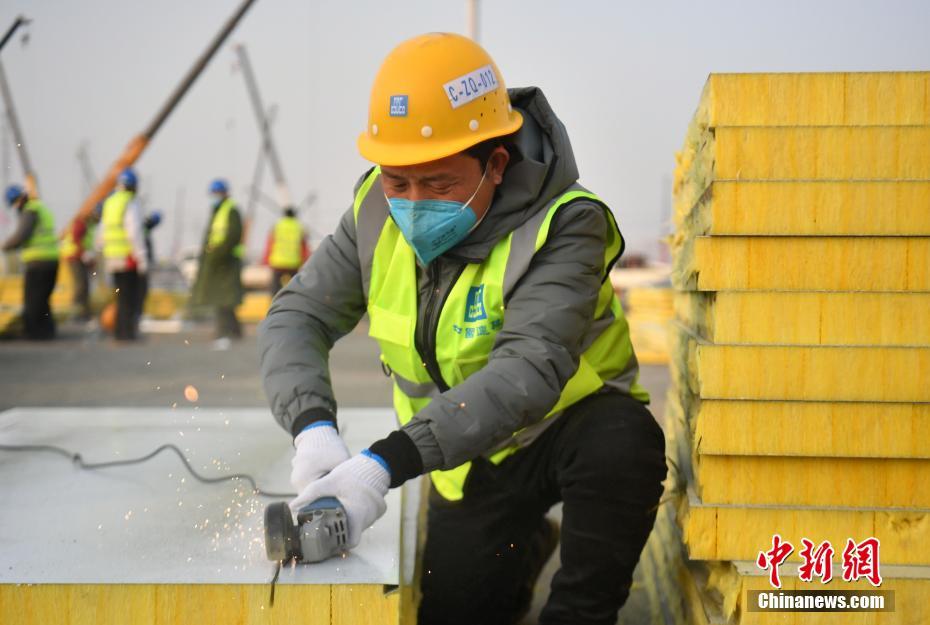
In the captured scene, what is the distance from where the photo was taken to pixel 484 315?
2566 millimetres

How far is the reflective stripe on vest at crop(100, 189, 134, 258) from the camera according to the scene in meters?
11.2

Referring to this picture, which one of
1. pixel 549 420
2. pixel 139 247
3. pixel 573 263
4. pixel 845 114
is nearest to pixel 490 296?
pixel 573 263

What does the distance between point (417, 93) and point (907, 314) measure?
121 centimetres

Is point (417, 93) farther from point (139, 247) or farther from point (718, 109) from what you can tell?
point (139, 247)

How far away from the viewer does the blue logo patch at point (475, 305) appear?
2.57 meters

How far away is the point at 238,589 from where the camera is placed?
2090 mm

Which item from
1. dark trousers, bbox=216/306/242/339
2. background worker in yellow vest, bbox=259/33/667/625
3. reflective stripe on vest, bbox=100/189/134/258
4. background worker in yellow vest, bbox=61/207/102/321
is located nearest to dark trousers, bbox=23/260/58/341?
reflective stripe on vest, bbox=100/189/134/258

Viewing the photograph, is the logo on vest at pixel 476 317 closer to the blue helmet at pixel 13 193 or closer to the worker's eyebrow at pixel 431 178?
the worker's eyebrow at pixel 431 178

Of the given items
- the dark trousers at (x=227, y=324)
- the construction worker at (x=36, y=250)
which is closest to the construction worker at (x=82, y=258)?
the construction worker at (x=36, y=250)

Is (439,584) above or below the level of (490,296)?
below

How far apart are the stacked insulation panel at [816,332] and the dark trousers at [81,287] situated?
44.0ft

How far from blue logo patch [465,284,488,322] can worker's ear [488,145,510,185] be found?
0.91 ft

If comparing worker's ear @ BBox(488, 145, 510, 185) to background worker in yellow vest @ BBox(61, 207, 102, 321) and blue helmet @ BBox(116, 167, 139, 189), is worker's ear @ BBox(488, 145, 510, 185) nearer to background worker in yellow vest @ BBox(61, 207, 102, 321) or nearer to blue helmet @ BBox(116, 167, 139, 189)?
blue helmet @ BBox(116, 167, 139, 189)

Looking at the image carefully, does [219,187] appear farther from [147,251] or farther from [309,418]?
[309,418]
